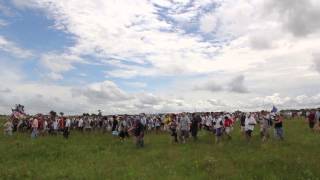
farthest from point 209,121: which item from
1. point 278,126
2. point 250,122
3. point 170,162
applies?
point 170,162

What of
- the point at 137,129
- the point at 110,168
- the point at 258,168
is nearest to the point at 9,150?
the point at 137,129

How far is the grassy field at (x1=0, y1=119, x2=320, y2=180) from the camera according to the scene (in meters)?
19.4

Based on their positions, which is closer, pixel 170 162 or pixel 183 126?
pixel 170 162

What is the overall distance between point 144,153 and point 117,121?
1930cm

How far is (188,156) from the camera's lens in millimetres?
25391

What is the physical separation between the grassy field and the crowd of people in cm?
173

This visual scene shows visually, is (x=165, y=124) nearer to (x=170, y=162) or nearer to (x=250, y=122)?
(x=250, y=122)

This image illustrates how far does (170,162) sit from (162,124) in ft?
99.9

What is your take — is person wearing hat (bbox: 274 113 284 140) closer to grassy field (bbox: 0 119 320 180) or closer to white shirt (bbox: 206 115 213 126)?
grassy field (bbox: 0 119 320 180)

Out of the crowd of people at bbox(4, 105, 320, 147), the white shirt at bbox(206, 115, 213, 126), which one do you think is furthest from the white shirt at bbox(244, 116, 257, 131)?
the white shirt at bbox(206, 115, 213, 126)

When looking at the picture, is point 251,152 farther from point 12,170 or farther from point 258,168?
point 12,170

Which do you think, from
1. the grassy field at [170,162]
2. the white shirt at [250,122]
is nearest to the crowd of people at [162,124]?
the white shirt at [250,122]

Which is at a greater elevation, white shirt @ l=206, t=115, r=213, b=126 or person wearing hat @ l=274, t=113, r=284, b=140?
white shirt @ l=206, t=115, r=213, b=126

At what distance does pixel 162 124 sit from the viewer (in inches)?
2112
